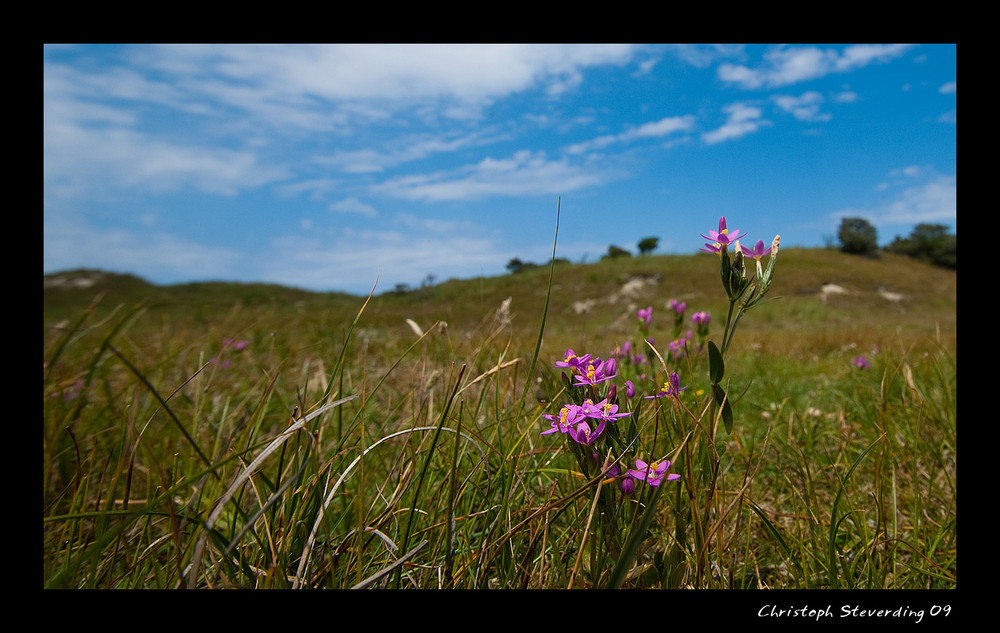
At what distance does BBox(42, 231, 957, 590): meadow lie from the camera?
2.94 ft

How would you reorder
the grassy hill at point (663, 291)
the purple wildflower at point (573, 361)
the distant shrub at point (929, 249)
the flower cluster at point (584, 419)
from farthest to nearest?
the distant shrub at point (929, 249) → the grassy hill at point (663, 291) → the purple wildflower at point (573, 361) → the flower cluster at point (584, 419)

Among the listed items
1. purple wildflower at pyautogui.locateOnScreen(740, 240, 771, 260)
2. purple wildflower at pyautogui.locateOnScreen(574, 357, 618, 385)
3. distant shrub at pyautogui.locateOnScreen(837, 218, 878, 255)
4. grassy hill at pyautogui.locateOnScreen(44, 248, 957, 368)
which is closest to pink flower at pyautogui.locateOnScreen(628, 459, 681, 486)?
purple wildflower at pyautogui.locateOnScreen(574, 357, 618, 385)

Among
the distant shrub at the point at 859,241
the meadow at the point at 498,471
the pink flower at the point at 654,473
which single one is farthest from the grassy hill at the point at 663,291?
the pink flower at the point at 654,473

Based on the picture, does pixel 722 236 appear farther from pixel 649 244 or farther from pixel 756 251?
pixel 649 244

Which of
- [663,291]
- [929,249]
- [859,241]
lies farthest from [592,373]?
[929,249]

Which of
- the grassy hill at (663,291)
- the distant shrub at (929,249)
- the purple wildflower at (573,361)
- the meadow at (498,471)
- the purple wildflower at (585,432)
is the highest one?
the distant shrub at (929,249)

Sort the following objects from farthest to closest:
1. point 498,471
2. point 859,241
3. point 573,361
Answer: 1. point 859,241
2. point 498,471
3. point 573,361

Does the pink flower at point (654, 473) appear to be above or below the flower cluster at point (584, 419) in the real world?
below

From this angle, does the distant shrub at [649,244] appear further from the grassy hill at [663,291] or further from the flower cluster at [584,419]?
the flower cluster at [584,419]

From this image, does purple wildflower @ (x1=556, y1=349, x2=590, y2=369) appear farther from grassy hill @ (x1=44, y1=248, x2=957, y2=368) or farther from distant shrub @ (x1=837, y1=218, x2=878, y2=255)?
distant shrub @ (x1=837, y1=218, x2=878, y2=255)

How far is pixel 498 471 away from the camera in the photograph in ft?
3.75

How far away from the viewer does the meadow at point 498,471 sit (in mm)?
895
